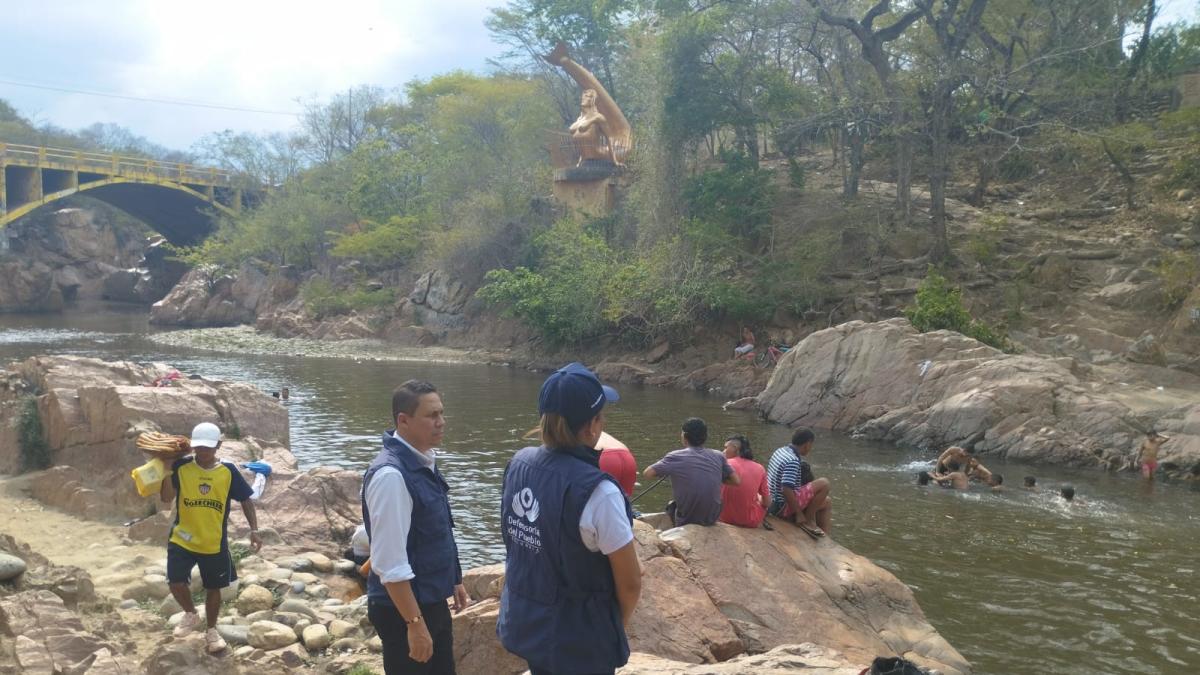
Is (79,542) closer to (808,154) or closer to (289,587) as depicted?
(289,587)

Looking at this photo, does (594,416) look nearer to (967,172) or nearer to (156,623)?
(156,623)

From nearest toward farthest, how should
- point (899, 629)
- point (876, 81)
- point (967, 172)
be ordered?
1. point (899, 629)
2. point (876, 81)
3. point (967, 172)

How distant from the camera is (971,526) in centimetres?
1216

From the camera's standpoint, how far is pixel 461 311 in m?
35.4

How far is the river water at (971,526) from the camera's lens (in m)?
8.55

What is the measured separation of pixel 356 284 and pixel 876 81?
22.8 m

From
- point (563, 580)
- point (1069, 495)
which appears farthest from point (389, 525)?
point (1069, 495)

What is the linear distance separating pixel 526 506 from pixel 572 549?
9.5 inches

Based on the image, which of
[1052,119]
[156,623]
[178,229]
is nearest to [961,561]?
[156,623]

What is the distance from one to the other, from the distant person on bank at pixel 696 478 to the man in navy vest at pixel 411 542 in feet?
11.2

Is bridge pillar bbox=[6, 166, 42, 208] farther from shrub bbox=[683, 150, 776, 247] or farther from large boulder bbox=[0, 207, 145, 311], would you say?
shrub bbox=[683, 150, 776, 247]

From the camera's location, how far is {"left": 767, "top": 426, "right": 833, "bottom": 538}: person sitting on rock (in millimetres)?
8273

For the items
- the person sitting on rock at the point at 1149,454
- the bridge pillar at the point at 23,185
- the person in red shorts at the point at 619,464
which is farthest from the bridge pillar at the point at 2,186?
the person in red shorts at the point at 619,464

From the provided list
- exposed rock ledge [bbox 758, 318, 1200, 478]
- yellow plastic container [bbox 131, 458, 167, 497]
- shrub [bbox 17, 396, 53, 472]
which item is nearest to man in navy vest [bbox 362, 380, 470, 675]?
yellow plastic container [bbox 131, 458, 167, 497]
